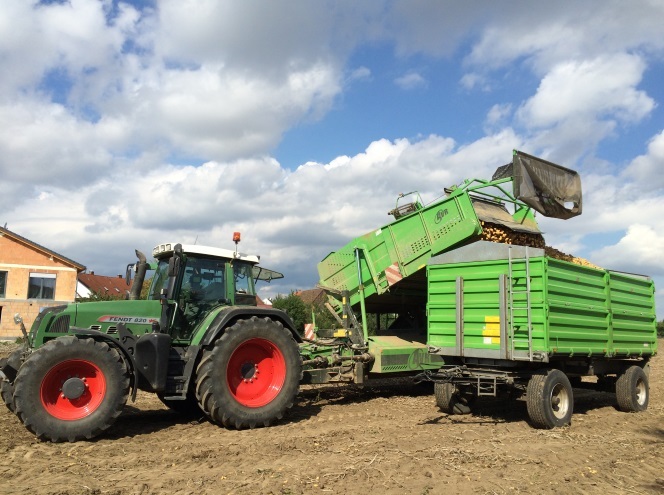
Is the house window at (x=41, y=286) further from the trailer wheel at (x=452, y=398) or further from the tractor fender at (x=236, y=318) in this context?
the trailer wheel at (x=452, y=398)

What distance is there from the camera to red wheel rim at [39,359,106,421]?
240 inches

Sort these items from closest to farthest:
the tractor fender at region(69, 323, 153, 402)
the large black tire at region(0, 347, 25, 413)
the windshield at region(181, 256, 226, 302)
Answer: the large black tire at region(0, 347, 25, 413) → the tractor fender at region(69, 323, 153, 402) → the windshield at region(181, 256, 226, 302)

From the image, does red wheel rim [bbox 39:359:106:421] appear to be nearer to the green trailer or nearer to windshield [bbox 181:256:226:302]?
windshield [bbox 181:256:226:302]

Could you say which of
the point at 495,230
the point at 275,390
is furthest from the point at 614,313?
the point at 275,390

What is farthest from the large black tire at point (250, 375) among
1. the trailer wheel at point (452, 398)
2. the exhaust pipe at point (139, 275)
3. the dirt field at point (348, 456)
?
the trailer wheel at point (452, 398)

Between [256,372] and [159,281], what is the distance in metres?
1.80

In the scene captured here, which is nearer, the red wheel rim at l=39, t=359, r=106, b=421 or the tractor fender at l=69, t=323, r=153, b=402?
the red wheel rim at l=39, t=359, r=106, b=421

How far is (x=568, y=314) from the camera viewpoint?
24.8 feet

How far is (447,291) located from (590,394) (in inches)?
176

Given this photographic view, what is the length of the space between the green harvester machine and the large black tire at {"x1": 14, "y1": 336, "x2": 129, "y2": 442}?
10.9 feet

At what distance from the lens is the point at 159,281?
7.69 m

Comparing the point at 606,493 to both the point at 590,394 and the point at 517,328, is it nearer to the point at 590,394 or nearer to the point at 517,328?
the point at 517,328

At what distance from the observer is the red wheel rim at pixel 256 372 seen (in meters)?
7.35

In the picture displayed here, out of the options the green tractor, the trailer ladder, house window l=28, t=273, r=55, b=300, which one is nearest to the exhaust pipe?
the green tractor
